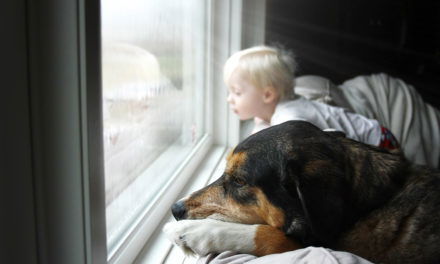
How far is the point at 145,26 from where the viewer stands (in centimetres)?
133

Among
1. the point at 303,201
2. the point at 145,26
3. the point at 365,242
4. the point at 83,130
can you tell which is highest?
the point at 145,26

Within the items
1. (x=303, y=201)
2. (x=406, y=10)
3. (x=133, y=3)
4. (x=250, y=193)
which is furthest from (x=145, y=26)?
(x=406, y=10)

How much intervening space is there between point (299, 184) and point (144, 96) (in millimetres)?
688

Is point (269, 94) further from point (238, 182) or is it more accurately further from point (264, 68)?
point (238, 182)

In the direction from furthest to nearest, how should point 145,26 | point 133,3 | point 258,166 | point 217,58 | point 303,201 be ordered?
1. point 217,58
2. point 145,26
3. point 133,3
4. point 258,166
5. point 303,201

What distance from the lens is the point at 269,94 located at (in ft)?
5.87

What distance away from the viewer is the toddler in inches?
68.5

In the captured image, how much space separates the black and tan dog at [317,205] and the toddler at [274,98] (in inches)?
28.0

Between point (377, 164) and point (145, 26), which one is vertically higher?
point (145, 26)

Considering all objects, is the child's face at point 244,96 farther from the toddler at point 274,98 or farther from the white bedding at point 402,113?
the white bedding at point 402,113

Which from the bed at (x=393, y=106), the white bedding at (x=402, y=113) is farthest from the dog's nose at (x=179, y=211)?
the white bedding at (x=402, y=113)

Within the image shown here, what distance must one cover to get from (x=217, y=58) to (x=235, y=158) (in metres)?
1.32

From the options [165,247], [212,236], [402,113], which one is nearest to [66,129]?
[212,236]

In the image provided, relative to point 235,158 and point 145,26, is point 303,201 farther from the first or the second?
point 145,26
